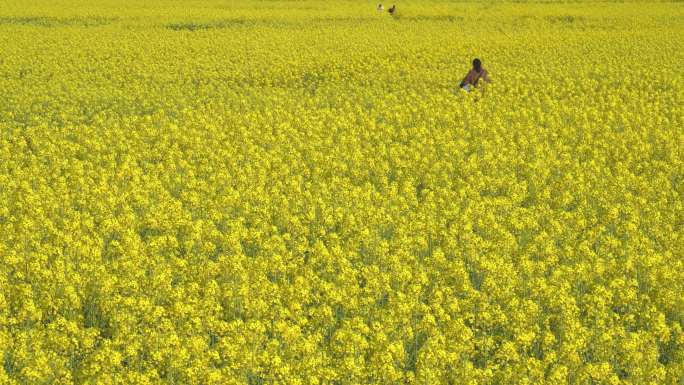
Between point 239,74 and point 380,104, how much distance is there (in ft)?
22.7

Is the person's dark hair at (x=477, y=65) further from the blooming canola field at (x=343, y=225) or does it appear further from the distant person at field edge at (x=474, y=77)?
the blooming canola field at (x=343, y=225)

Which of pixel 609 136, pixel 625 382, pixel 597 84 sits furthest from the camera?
pixel 597 84

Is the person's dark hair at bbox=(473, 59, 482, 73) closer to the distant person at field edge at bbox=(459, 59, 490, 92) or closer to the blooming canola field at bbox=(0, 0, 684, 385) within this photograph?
the distant person at field edge at bbox=(459, 59, 490, 92)

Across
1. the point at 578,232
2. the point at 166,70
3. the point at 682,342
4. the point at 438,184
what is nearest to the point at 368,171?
the point at 438,184

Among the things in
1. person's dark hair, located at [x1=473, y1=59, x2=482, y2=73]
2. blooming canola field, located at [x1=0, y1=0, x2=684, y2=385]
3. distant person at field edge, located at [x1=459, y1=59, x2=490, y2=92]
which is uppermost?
person's dark hair, located at [x1=473, y1=59, x2=482, y2=73]

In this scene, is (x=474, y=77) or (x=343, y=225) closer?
(x=343, y=225)

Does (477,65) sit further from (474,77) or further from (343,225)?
(343,225)

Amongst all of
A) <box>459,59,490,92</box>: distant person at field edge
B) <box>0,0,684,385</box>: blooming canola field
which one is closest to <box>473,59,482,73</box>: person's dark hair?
<box>459,59,490,92</box>: distant person at field edge

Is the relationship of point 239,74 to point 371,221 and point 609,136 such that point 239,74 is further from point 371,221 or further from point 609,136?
point 371,221

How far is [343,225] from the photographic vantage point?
1126 centimetres

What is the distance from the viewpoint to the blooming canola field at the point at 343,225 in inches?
301

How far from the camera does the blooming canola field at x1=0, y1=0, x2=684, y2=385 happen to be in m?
7.65

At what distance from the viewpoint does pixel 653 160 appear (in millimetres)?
14586

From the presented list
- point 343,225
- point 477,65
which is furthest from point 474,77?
point 343,225
